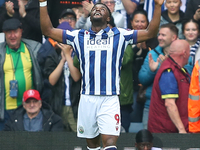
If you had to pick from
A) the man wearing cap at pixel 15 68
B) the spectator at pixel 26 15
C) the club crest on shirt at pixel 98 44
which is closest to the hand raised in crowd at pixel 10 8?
the spectator at pixel 26 15

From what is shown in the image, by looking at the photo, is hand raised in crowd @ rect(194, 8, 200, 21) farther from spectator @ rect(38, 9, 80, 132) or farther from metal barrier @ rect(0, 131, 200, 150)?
metal barrier @ rect(0, 131, 200, 150)

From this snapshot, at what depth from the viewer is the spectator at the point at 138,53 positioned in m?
9.20

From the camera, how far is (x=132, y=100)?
880 centimetres

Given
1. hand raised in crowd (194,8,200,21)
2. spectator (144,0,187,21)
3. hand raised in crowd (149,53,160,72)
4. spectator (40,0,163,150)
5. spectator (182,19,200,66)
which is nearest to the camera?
spectator (40,0,163,150)

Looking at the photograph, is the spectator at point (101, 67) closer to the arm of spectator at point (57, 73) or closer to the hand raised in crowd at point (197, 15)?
the arm of spectator at point (57, 73)

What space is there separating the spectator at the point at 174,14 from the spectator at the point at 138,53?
0.45 meters

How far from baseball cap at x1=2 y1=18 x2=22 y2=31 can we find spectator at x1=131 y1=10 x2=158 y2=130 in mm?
2124

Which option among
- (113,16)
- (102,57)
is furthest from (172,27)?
(102,57)

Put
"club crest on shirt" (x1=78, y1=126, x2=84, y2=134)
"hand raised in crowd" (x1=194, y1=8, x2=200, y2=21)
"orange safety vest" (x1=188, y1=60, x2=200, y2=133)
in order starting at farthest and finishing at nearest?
"hand raised in crowd" (x1=194, y1=8, x2=200, y2=21), "orange safety vest" (x1=188, y1=60, x2=200, y2=133), "club crest on shirt" (x1=78, y1=126, x2=84, y2=134)

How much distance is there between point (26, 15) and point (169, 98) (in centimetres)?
346

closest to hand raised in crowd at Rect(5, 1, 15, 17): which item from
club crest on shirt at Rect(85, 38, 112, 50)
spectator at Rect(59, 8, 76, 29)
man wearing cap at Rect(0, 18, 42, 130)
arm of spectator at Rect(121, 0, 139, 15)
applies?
man wearing cap at Rect(0, 18, 42, 130)

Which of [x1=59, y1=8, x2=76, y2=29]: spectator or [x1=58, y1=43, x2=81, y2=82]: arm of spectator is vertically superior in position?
[x1=59, y1=8, x2=76, y2=29]: spectator

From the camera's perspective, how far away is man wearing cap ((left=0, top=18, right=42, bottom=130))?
9023 mm

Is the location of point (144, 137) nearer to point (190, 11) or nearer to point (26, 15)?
point (190, 11)
